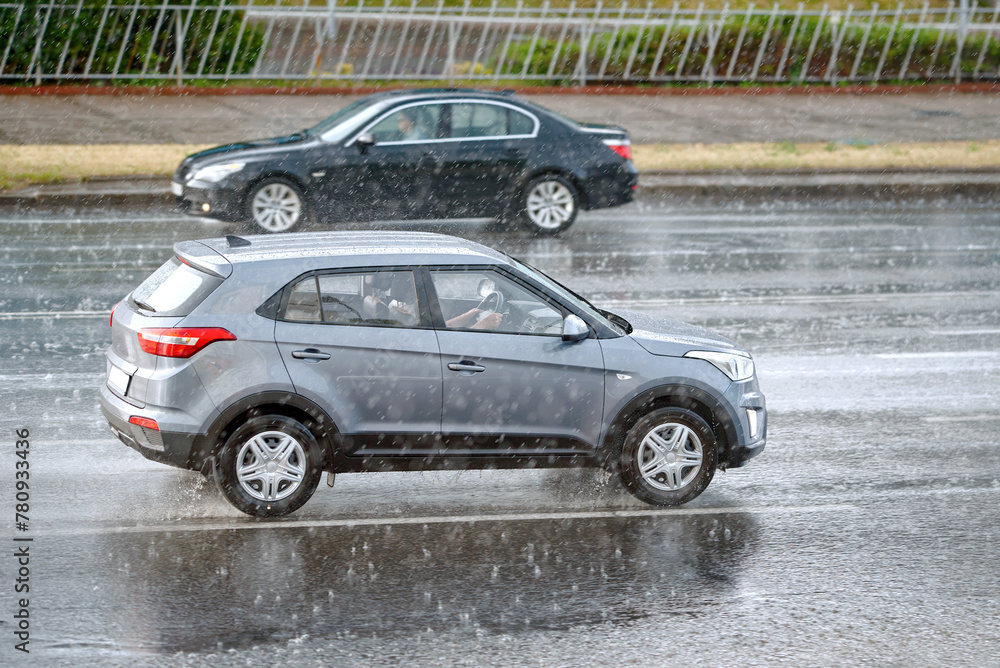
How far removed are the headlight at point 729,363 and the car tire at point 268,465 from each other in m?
2.16

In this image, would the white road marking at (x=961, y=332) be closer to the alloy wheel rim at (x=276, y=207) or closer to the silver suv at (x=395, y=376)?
the silver suv at (x=395, y=376)

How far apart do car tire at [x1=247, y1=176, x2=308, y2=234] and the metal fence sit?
1217 cm

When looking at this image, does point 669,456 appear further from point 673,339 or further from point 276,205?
point 276,205

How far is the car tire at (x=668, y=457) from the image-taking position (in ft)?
22.7

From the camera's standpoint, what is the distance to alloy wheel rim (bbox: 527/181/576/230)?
15992 mm

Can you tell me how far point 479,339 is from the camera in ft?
22.2

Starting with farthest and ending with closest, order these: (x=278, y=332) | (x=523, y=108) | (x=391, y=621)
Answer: (x=523, y=108) < (x=278, y=332) < (x=391, y=621)

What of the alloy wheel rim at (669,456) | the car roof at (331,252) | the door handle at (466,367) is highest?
the car roof at (331,252)

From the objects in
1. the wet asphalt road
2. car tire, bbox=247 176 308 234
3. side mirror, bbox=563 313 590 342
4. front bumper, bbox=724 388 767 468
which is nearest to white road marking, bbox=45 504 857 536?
the wet asphalt road

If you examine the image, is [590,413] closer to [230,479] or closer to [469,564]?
[469,564]

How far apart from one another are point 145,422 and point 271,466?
2.22 feet

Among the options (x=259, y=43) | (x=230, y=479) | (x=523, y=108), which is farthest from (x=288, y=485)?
(x=259, y=43)

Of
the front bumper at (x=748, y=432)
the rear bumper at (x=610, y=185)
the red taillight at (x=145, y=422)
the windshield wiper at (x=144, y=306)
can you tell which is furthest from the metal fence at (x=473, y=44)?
the red taillight at (x=145, y=422)

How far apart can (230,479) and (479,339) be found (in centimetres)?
149
